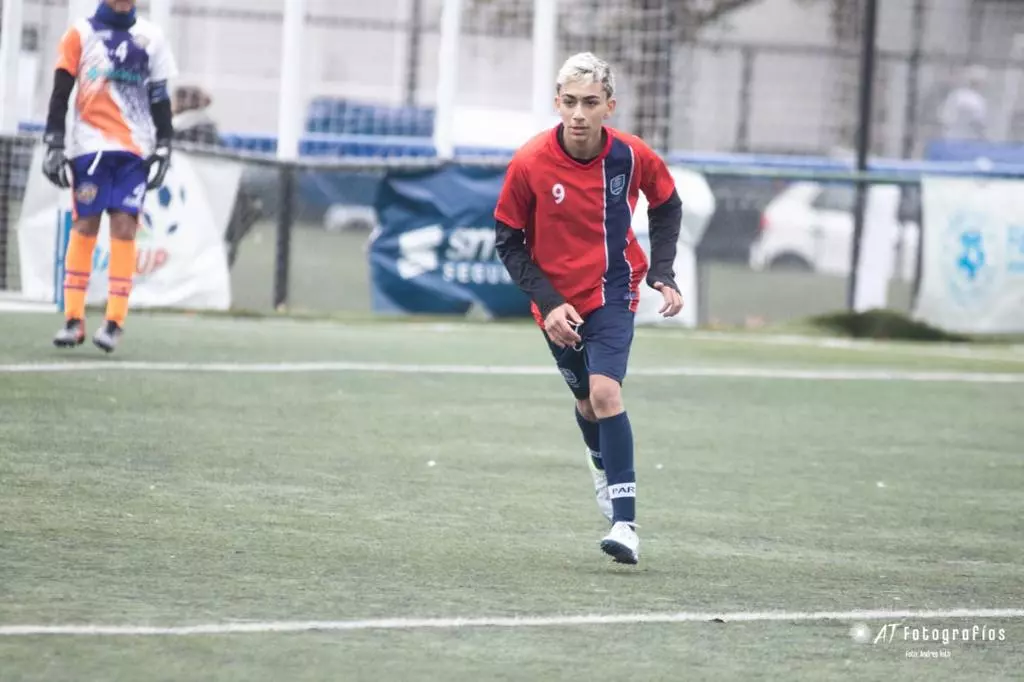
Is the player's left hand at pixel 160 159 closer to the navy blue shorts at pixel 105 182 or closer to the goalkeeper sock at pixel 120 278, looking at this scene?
the navy blue shorts at pixel 105 182

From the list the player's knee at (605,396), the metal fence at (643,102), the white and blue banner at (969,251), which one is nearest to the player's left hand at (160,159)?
the metal fence at (643,102)

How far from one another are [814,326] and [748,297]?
90.6 inches

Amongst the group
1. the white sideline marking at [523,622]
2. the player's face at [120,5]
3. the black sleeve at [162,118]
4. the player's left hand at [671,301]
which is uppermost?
the player's face at [120,5]

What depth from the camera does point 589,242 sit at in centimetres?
702

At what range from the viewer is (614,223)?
277 inches

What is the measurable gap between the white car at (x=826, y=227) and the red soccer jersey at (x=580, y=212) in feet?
33.8

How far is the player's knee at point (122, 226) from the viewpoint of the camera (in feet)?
38.9

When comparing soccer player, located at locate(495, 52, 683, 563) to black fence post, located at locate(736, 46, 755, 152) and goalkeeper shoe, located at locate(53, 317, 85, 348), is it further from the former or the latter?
black fence post, located at locate(736, 46, 755, 152)

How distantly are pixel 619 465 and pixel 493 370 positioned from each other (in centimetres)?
590

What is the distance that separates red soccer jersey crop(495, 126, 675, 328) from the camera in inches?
272

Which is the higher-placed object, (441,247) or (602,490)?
(441,247)

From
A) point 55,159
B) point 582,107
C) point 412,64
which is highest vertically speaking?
point 412,64

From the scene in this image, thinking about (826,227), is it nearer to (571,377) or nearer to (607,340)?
(571,377)

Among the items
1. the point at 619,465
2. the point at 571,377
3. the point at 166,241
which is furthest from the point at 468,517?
the point at 166,241
